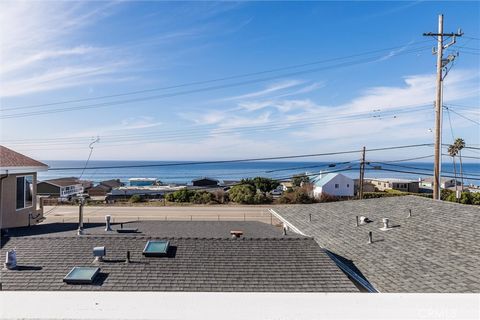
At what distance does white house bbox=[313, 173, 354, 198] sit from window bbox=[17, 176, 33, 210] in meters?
31.8

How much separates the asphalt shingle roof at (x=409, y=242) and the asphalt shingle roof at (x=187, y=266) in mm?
1662

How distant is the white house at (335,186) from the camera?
140 ft

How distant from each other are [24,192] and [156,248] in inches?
350

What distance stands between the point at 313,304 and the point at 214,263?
317 inches

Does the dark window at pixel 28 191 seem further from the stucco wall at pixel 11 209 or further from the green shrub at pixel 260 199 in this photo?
the green shrub at pixel 260 199

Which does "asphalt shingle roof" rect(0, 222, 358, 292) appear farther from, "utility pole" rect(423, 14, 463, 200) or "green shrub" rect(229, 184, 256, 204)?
"green shrub" rect(229, 184, 256, 204)

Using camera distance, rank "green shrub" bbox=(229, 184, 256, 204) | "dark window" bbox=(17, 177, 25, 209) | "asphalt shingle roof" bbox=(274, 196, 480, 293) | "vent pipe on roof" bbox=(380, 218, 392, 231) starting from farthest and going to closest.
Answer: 1. "green shrub" bbox=(229, 184, 256, 204)
2. "dark window" bbox=(17, 177, 25, 209)
3. "vent pipe on roof" bbox=(380, 218, 392, 231)
4. "asphalt shingle roof" bbox=(274, 196, 480, 293)

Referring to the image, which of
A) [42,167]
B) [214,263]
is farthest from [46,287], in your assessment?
[42,167]

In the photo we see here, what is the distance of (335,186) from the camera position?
43.3m

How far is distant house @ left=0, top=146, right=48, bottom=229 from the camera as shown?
13.8m

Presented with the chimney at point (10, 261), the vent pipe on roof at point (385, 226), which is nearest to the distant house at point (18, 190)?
the chimney at point (10, 261)

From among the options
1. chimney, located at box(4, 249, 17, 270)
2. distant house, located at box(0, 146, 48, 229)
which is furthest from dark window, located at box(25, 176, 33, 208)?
chimney, located at box(4, 249, 17, 270)

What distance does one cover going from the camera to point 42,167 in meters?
15.6
